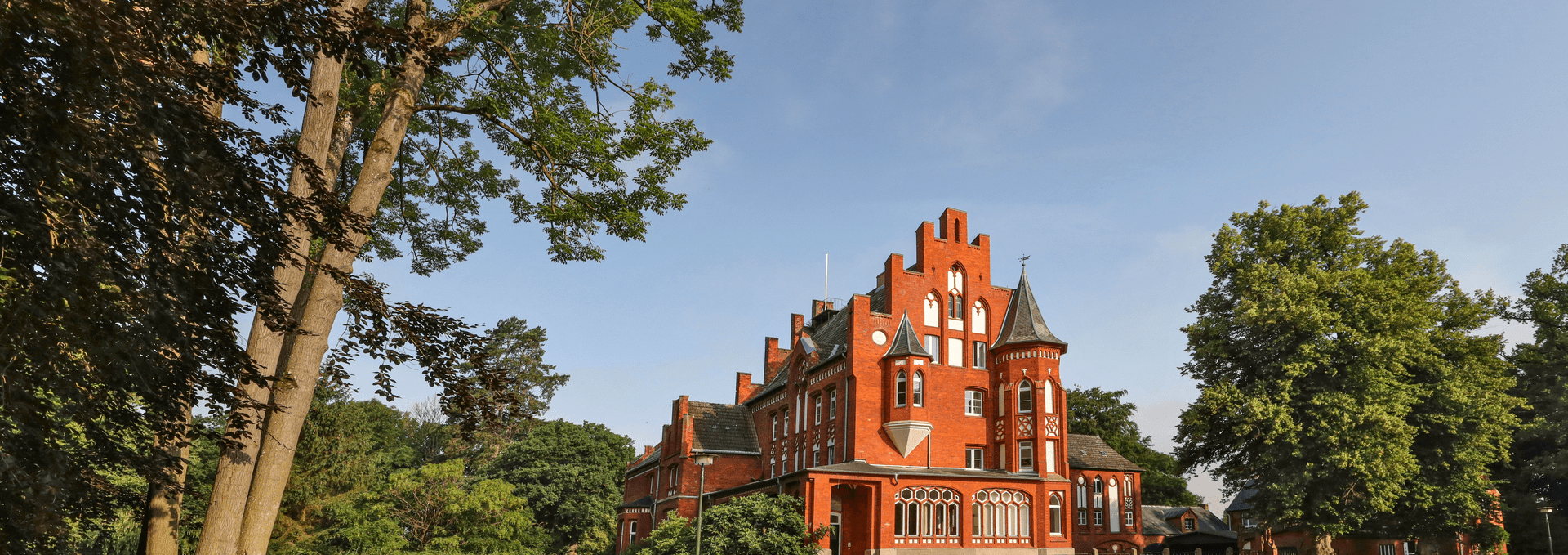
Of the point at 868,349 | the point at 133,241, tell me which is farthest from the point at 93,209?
the point at 868,349

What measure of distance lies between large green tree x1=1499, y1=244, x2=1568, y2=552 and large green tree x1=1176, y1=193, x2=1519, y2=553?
137 inches

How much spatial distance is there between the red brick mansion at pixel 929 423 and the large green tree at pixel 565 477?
18114mm

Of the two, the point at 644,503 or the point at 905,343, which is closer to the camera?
the point at 905,343

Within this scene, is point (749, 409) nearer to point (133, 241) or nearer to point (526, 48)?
point (526, 48)

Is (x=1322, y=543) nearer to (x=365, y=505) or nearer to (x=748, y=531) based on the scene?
(x=748, y=531)

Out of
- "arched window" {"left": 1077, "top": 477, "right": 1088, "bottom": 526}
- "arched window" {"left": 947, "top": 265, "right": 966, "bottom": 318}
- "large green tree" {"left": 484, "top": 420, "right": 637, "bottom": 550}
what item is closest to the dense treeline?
"large green tree" {"left": 484, "top": 420, "right": 637, "bottom": 550}

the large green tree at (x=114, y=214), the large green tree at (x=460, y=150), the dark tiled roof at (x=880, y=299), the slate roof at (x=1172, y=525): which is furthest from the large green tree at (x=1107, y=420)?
the large green tree at (x=114, y=214)

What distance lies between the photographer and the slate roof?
185 ft

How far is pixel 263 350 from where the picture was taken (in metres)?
9.70

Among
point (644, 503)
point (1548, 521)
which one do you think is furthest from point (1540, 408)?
point (644, 503)

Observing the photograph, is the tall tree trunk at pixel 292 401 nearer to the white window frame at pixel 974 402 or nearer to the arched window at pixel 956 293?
the white window frame at pixel 974 402

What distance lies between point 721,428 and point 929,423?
44.6 feet

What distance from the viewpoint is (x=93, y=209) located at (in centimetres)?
544

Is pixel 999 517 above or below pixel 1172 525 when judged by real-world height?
above
